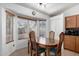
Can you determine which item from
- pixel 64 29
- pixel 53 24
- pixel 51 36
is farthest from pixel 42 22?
pixel 64 29

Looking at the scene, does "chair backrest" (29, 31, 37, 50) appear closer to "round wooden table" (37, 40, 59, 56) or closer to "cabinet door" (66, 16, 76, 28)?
"round wooden table" (37, 40, 59, 56)

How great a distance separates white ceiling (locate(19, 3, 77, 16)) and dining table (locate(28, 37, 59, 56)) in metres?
0.52

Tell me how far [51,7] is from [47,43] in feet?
2.29

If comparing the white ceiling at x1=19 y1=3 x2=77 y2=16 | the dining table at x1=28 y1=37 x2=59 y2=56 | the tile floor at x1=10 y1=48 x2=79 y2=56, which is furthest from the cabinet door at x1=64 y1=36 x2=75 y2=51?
the white ceiling at x1=19 y1=3 x2=77 y2=16

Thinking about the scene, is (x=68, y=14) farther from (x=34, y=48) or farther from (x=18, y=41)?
(x=18, y=41)

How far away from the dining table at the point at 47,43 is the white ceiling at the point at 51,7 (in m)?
0.52

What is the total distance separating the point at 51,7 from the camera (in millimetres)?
1702

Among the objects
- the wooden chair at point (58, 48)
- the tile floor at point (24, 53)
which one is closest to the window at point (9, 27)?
the tile floor at point (24, 53)

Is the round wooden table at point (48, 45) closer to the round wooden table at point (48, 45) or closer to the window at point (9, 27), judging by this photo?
the round wooden table at point (48, 45)

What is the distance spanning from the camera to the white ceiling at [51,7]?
1.65 meters

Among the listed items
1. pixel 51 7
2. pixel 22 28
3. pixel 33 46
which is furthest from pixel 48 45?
pixel 51 7

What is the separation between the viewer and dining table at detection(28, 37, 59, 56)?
1681 millimetres

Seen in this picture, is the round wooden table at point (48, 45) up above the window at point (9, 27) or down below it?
below

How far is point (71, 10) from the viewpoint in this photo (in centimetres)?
173
